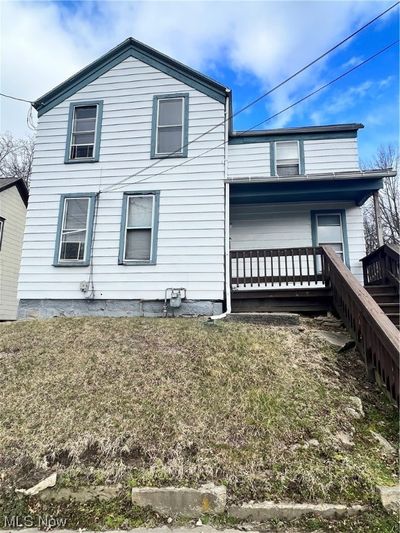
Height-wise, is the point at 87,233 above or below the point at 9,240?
below

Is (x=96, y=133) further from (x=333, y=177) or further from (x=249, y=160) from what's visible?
(x=333, y=177)

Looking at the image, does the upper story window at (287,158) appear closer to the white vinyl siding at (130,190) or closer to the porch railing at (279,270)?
the white vinyl siding at (130,190)

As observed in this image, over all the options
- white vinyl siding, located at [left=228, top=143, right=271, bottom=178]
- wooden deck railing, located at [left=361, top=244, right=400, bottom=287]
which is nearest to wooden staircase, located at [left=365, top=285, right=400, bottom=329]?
wooden deck railing, located at [left=361, top=244, right=400, bottom=287]

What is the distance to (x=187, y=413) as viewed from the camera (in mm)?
3752

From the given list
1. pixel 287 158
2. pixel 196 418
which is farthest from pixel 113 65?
pixel 196 418

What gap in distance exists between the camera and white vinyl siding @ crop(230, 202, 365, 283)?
909 centimetres

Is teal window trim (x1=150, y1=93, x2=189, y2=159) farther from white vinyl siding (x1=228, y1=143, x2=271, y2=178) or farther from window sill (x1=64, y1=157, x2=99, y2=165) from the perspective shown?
white vinyl siding (x1=228, y1=143, x2=271, y2=178)

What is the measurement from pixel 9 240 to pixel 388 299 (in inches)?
560

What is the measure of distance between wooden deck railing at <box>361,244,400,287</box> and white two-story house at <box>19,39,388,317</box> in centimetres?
74

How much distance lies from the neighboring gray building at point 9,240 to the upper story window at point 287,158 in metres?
11.2

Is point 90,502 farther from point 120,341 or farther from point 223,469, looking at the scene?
point 120,341

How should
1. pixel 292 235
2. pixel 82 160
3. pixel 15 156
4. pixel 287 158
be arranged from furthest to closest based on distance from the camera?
pixel 15 156
pixel 287 158
pixel 292 235
pixel 82 160

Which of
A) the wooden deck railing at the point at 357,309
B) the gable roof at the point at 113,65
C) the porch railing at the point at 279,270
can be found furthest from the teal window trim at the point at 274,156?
the wooden deck railing at the point at 357,309

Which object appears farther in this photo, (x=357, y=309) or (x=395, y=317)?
(x=395, y=317)
